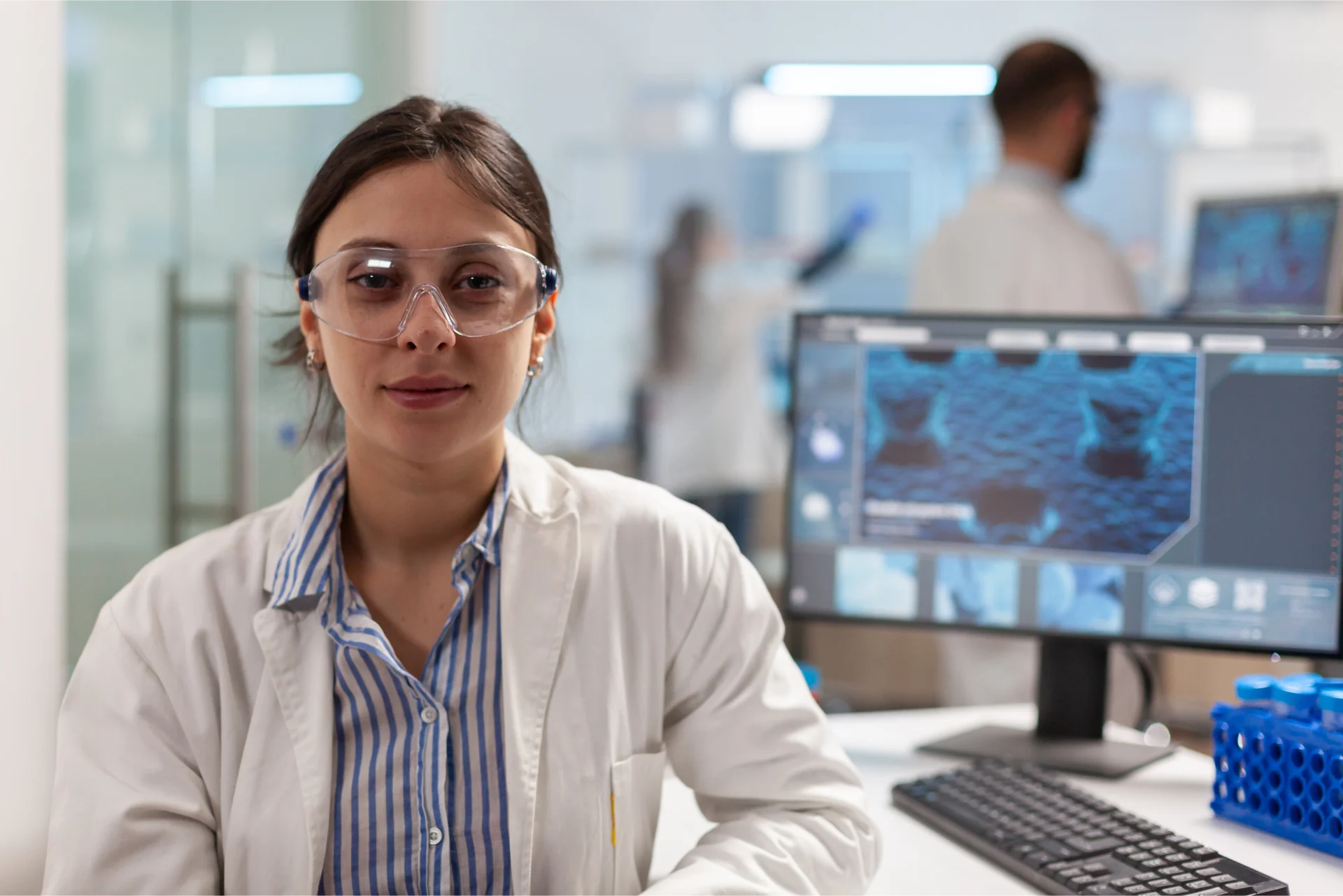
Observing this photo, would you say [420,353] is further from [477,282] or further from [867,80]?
[867,80]

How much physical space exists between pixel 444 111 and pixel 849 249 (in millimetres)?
3711

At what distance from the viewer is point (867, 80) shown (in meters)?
5.27

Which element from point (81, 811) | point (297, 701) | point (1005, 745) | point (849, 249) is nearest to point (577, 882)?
point (297, 701)

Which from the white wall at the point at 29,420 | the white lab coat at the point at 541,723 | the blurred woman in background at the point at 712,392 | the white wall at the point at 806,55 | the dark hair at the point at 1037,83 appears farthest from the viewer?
the white wall at the point at 806,55

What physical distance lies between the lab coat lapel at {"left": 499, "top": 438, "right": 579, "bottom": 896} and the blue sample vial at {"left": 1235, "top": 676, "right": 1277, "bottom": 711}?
73 centimetres

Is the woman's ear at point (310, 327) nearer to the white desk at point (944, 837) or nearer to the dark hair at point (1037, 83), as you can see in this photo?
the white desk at point (944, 837)

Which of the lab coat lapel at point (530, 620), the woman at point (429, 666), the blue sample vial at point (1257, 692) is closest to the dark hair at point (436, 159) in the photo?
the woman at point (429, 666)

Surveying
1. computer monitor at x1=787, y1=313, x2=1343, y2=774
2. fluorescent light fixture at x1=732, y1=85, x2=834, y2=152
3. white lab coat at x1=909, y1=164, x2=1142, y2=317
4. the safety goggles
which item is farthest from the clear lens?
fluorescent light fixture at x1=732, y1=85, x2=834, y2=152

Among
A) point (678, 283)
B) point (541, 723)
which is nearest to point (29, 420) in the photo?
point (541, 723)

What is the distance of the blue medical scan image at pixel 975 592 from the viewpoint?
5.11ft

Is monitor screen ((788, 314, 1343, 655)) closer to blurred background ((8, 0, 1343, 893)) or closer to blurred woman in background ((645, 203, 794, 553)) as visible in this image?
blurred background ((8, 0, 1343, 893))

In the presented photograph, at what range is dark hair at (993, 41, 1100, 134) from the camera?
238 cm

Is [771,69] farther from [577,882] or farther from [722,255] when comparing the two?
[577,882]

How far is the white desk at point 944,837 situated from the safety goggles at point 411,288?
0.60 metres
